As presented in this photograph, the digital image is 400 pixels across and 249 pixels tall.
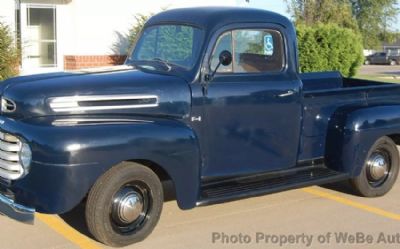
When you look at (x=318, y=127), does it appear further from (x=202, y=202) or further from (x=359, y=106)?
(x=202, y=202)

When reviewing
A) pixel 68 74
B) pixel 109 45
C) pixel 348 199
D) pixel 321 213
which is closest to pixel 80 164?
pixel 68 74

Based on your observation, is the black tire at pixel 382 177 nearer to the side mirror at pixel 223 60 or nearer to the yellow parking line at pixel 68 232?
the side mirror at pixel 223 60

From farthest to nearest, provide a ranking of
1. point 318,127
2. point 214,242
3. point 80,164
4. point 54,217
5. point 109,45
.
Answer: point 109,45, point 318,127, point 54,217, point 214,242, point 80,164

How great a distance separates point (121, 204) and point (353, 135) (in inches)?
103

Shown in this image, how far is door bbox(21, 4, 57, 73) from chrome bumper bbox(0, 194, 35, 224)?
410 inches

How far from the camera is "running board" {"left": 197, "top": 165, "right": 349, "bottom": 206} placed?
512 cm

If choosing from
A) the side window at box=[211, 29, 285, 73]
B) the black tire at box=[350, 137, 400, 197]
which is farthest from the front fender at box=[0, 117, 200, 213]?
the black tire at box=[350, 137, 400, 197]

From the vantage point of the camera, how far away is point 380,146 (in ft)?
21.0

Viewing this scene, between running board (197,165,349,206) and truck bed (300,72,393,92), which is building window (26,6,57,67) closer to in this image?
truck bed (300,72,393,92)

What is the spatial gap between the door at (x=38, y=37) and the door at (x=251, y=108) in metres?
9.97

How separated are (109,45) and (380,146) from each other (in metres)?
10.7

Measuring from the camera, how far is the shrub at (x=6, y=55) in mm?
12164

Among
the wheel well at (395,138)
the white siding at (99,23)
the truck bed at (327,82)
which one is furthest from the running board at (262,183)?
the white siding at (99,23)

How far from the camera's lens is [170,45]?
560 centimetres
